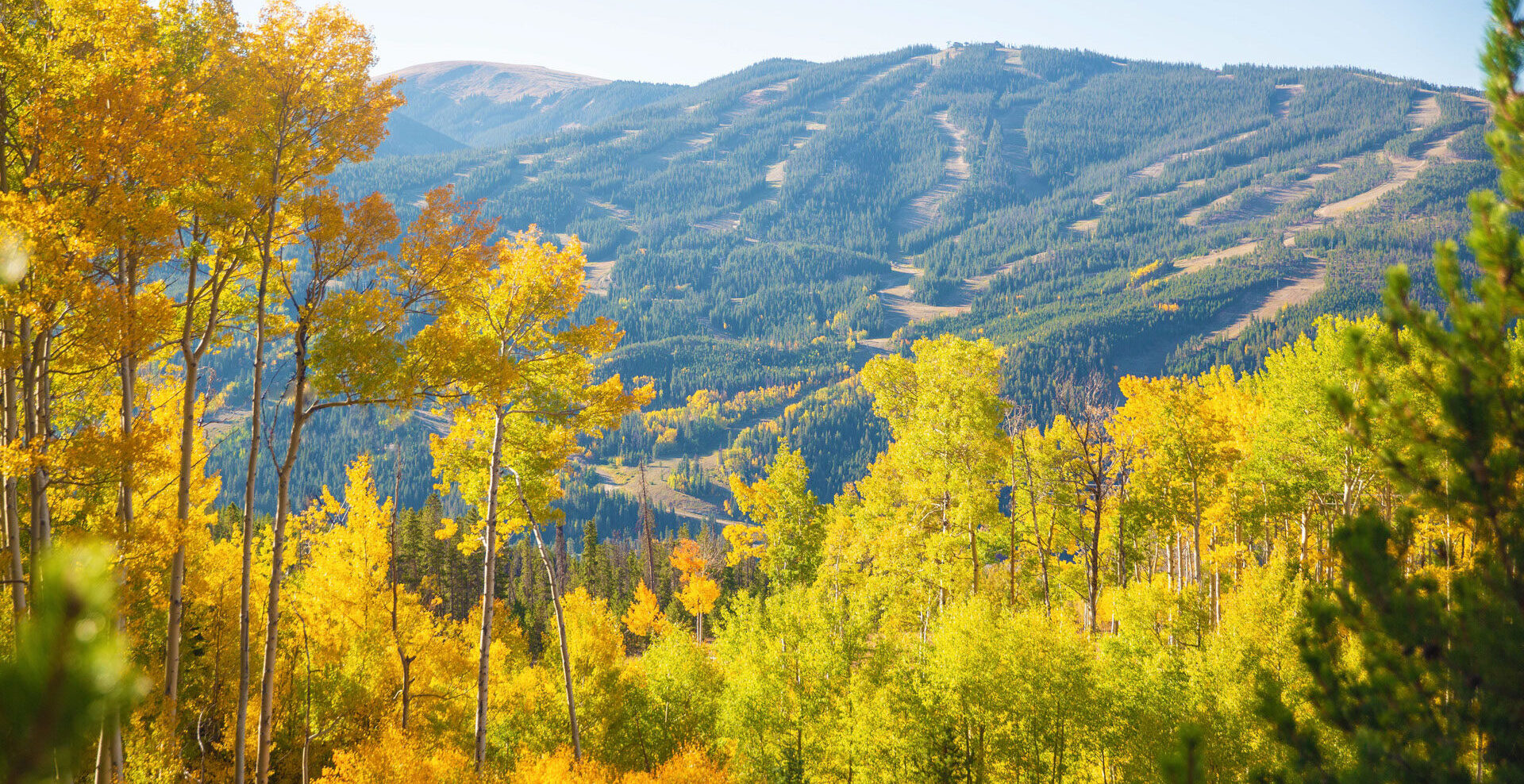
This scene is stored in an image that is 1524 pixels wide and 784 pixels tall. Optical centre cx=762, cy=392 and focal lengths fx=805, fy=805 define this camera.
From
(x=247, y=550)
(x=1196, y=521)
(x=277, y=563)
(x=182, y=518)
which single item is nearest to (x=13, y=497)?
(x=182, y=518)

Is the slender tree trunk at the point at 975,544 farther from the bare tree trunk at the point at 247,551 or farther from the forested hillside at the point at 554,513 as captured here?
the bare tree trunk at the point at 247,551

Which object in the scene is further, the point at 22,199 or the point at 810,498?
the point at 810,498

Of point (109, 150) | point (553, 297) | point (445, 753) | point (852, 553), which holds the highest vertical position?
point (109, 150)

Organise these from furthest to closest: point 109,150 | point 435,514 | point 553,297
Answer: point 435,514, point 553,297, point 109,150

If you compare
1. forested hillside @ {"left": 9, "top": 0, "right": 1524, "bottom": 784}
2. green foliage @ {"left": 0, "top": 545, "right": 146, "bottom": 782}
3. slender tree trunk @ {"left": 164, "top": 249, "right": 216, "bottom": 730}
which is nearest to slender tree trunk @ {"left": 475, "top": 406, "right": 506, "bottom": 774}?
forested hillside @ {"left": 9, "top": 0, "right": 1524, "bottom": 784}

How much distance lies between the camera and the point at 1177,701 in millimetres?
19453

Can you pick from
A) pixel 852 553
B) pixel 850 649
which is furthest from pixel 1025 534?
pixel 850 649

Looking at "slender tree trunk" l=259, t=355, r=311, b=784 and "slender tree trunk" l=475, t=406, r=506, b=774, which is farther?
"slender tree trunk" l=475, t=406, r=506, b=774

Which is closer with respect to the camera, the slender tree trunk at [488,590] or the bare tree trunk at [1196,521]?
the slender tree trunk at [488,590]

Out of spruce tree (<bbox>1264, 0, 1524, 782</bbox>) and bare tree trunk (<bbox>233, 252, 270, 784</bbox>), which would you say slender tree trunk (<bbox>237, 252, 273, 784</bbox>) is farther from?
spruce tree (<bbox>1264, 0, 1524, 782</bbox>)

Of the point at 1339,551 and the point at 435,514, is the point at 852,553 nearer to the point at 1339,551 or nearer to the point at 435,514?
the point at 1339,551

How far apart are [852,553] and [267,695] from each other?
1908 centimetres

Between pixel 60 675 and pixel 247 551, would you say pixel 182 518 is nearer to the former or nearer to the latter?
pixel 247 551

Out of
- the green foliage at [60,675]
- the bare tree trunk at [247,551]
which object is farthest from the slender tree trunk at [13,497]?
the green foliage at [60,675]
